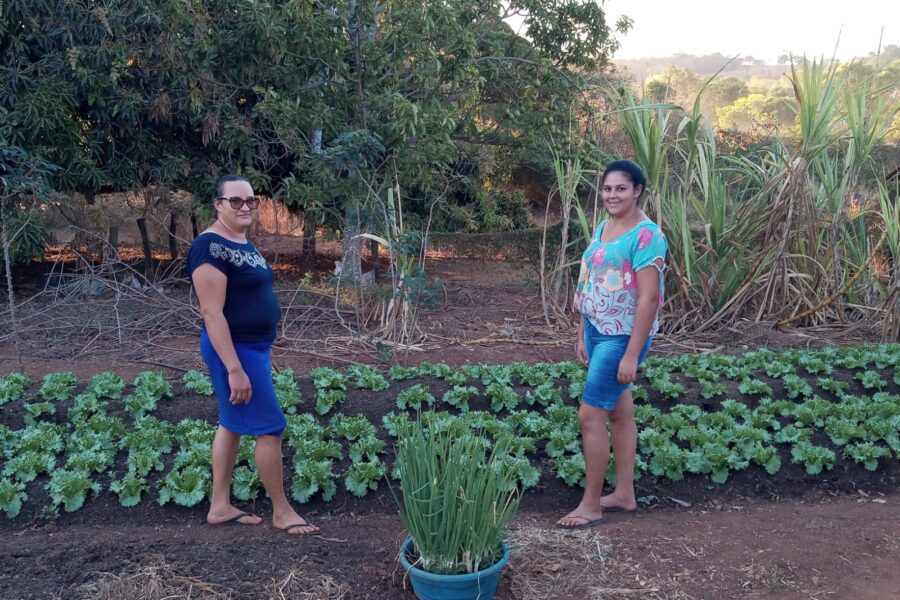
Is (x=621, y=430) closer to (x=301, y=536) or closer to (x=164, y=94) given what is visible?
(x=301, y=536)

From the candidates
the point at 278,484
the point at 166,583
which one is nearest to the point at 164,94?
the point at 278,484

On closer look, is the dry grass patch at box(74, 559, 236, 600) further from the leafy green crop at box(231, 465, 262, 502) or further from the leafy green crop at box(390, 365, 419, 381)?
the leafy green crop at box(390, 365, 419, 381)

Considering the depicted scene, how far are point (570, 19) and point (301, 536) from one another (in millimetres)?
7991

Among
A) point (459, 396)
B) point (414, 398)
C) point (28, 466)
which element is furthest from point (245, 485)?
point (459, 396)

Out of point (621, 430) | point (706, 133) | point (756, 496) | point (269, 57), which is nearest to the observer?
point (621, 430)

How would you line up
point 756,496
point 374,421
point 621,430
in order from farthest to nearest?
1. point 374,421
2. point 756,496
3. point 621,430

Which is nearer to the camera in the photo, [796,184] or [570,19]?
[796,184]

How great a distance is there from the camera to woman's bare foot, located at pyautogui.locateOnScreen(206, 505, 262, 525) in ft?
11.9

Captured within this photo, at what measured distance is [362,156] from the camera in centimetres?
673

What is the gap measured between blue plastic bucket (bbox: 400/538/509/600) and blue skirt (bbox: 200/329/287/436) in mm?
879

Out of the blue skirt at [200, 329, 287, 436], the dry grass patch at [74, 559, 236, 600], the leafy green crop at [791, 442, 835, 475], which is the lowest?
the leafy green crop at [791, 442, 835, 475]

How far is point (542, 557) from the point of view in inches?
128

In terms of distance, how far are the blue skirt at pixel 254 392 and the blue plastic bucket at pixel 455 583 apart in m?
0.88

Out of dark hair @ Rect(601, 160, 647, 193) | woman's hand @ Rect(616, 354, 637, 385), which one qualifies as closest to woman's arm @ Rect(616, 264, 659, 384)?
woman's hand @ Rect(616, 354, 637, 385)
